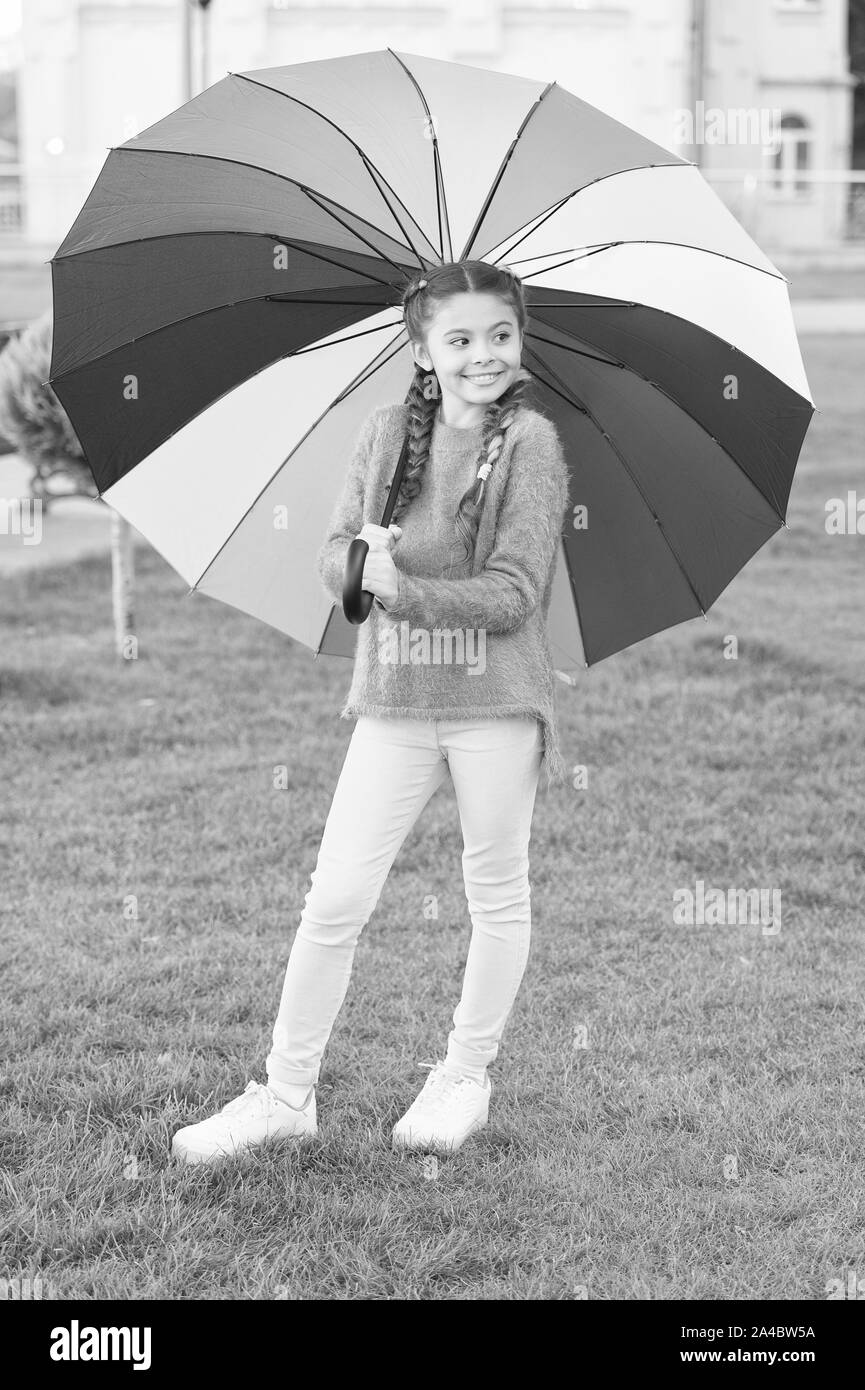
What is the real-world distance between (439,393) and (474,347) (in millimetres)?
154

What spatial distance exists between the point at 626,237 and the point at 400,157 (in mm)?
471

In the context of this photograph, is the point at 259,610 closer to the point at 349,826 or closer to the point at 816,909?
the point at 349,826

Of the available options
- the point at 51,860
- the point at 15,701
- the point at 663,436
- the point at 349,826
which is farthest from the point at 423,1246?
the point at 15,701

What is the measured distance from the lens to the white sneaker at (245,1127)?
123 inches

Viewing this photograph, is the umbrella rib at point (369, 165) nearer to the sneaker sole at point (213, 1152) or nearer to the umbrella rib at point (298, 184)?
the umbrella rib at point (298, 184)

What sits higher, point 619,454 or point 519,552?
point 619,454

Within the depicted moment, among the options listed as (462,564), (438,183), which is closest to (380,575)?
(462,564)

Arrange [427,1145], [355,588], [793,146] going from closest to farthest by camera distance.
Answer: [355,588] → [427,1145] → [793,146]

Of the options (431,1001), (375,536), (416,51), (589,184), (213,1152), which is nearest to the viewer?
(375,536)

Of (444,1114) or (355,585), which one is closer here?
(355,585)

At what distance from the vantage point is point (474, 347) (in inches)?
113

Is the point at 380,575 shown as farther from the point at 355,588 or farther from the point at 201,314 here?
the point at 201,314

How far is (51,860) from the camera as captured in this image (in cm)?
484

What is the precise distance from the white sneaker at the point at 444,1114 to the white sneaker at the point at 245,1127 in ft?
0.67
